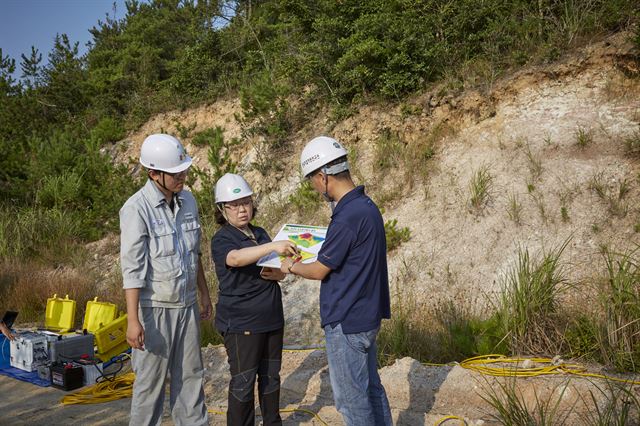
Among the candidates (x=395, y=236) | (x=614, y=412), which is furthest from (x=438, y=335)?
(x=614, y=412)

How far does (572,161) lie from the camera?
855 centimetres

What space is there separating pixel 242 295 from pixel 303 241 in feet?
2.12

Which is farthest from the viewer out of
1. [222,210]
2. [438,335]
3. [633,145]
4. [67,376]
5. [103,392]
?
[633,145]

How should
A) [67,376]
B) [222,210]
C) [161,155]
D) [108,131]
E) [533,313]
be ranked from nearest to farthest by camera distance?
[161,155] < [222,210] < [533,313] < [67,376] < [108,131]

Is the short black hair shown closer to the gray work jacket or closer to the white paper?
the white paper

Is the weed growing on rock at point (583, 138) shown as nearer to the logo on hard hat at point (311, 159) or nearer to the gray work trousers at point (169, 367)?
the logo on hard hat at point (311, 159)

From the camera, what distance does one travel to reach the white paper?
11.3 ft

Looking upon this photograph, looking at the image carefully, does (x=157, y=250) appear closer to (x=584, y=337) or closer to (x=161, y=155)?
(x=161, y=155)

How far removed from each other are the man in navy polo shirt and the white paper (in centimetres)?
33

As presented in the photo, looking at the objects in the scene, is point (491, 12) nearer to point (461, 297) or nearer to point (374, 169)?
point (374, 169)

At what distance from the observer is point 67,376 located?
582 centimetres

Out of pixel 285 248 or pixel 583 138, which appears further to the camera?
pixel 583 138

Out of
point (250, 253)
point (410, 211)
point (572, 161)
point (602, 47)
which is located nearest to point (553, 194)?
point (572, 161)

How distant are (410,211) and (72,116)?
14.2 meters
